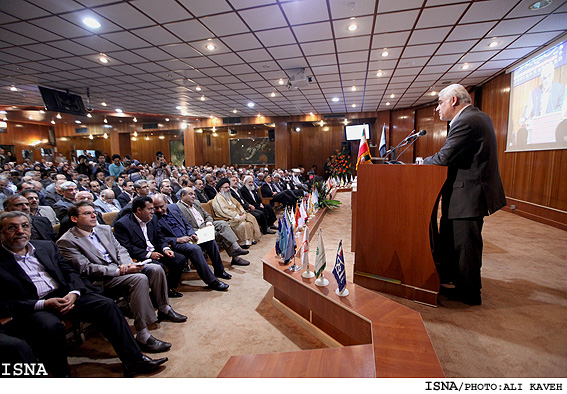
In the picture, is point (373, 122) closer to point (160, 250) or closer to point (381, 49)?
point (381, 49)

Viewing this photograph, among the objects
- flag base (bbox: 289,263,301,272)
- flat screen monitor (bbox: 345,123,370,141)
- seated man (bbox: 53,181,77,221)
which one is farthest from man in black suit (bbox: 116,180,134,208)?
flat screen monitor (bbox: 345,123,370,141)

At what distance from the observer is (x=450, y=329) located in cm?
179

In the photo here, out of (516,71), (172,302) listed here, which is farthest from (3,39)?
(516,71)

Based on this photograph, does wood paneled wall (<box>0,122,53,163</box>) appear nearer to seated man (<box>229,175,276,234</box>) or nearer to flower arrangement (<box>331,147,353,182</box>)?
seated man (<box>229,175,276,234</box>)

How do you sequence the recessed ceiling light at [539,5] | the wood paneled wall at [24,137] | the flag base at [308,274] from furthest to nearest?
1. the wood paneled wall at [24,137]
2. the recessed ceiling light at [539,5]
3. the flag base at [308,274]

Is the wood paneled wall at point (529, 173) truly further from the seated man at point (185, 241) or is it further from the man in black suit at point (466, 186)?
the seated man at point (185, 241)

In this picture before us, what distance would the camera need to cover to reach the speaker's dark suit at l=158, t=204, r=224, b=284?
2865 mm

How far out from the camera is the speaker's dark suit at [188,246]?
2.87m

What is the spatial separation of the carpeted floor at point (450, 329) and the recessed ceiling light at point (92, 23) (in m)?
3.88

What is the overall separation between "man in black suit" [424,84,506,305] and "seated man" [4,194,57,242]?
3.53m

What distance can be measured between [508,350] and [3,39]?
7.31 metres

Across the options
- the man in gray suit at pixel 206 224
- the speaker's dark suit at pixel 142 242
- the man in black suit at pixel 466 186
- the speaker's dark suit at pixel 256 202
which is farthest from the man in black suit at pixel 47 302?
the speaker's dark suit at pixel 256 202

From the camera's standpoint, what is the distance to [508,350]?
159cm
